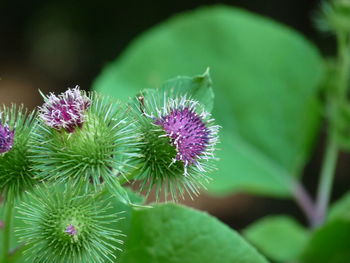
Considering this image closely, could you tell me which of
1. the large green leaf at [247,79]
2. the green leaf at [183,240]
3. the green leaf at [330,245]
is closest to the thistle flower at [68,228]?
the green leaf at [183,240]

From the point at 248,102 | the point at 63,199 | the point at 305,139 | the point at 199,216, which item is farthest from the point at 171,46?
the point at 63,199

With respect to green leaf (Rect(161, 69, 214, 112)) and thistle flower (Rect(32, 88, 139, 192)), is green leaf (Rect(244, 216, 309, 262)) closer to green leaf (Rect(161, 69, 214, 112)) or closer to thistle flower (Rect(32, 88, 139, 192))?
green leaf (Rect(161, 69, 214, 112))

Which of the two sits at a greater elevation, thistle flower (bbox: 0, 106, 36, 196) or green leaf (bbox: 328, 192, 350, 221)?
thistle flower (bbox: 0, 106, 36, 196)

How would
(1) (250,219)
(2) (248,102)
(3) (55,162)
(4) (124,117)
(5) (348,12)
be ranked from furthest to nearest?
(1) (250,219) → (2) (248,102) → (5) (348,12) → (4) (124,117) → (3) (55,162)

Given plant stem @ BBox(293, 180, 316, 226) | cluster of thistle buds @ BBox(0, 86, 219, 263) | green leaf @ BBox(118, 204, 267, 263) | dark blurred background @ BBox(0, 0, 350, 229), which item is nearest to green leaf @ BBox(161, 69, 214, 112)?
cluster of thistle buds @ BBox(0, 86, 219, 263)

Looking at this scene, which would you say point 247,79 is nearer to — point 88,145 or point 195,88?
point 195,88

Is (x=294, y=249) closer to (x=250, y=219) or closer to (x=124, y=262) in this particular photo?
(x=124, y=262)

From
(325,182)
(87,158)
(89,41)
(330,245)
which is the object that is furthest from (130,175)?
(89,41)
